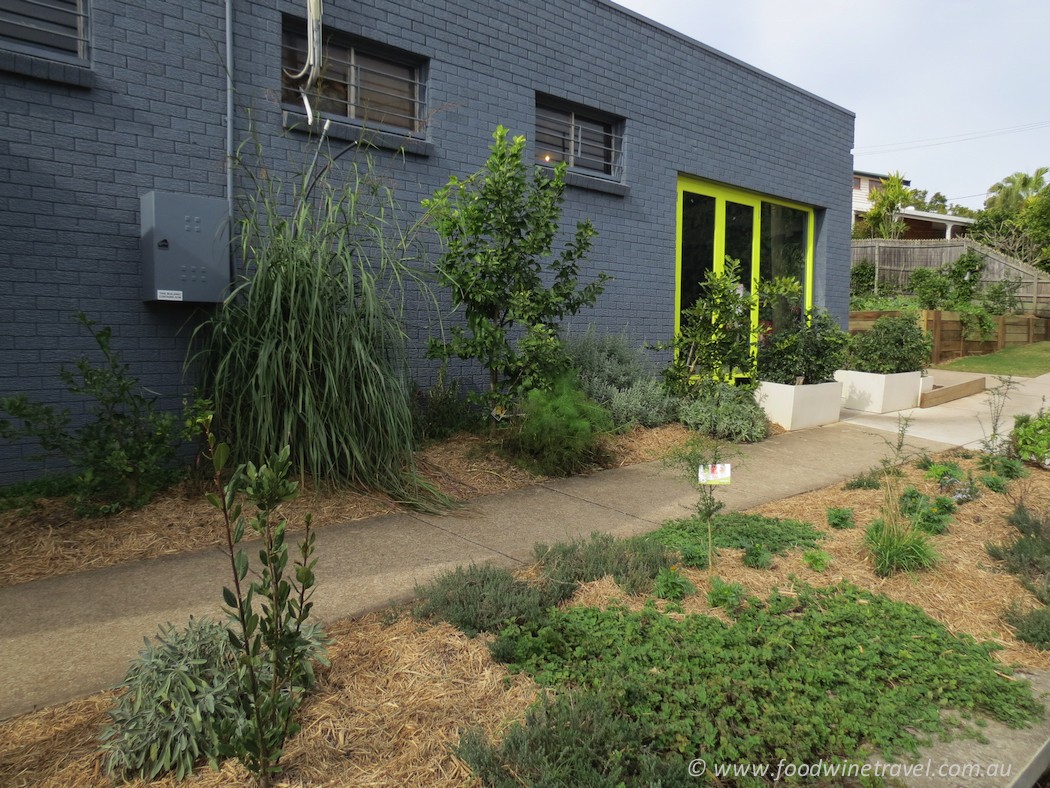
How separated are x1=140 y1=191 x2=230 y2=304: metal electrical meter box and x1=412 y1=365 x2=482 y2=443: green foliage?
1957mm

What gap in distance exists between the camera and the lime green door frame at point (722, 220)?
A: 30.5 feet

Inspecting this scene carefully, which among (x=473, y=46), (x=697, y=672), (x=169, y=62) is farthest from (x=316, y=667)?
(x=473, y=46)

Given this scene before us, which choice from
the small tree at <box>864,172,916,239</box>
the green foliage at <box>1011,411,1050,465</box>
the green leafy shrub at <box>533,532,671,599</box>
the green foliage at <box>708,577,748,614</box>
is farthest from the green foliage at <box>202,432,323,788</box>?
the small tree at <box>864,172,916,239</box>

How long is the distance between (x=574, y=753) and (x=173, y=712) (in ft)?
3.93

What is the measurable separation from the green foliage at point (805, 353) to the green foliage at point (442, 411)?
378 cm

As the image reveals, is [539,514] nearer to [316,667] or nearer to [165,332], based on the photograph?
[316,667]

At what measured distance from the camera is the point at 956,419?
353 inches

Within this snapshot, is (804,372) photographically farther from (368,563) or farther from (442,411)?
(368,563)

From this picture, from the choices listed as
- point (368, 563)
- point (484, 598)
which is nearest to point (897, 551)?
point (484, 598)

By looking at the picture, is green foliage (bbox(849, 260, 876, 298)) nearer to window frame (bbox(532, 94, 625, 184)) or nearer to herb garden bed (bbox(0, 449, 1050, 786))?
window frame (bbox(532, 94, 625, 184))

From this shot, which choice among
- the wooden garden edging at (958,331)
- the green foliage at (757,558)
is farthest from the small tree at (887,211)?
the green foliage at (757,558)

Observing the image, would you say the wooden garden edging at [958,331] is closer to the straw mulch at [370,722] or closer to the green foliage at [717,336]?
the green foliage at [717,336]

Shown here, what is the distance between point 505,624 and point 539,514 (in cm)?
191

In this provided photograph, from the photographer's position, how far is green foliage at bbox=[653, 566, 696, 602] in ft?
10.8
